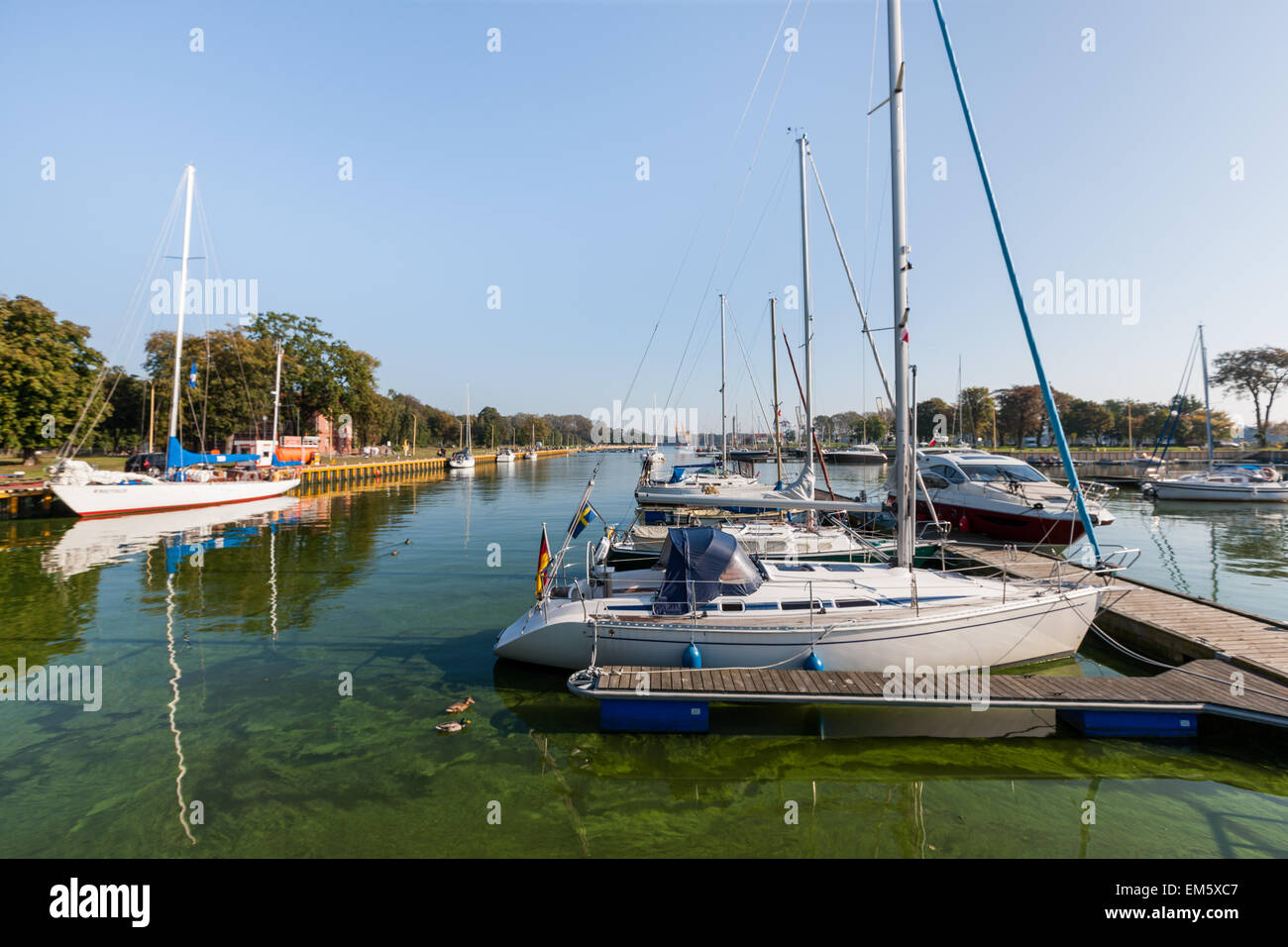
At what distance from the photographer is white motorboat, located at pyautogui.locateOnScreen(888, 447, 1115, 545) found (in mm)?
21750

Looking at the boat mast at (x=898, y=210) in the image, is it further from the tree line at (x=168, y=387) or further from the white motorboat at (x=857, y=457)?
the white motorboat at (x=857, y=457)

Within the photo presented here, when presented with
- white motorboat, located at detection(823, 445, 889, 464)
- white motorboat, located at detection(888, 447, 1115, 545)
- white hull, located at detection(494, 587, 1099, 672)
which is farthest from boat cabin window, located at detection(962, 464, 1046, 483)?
white motorboat, located at detection(823, 445, 889, 464)

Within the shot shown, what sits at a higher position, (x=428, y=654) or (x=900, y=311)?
(x=900, y=311)

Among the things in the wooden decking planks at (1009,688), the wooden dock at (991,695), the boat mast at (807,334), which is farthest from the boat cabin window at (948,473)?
the wooden dock at (991,695)

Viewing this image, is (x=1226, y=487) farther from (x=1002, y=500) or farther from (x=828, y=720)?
(x=828, y=720)

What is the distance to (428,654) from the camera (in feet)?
40.1

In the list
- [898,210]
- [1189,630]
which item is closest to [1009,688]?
[1189,630]

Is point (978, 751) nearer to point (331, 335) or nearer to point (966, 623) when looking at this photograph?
point (966, 623)

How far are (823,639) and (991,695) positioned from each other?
246cm

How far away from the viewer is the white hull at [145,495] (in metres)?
29.8

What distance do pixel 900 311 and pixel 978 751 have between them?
301 inches

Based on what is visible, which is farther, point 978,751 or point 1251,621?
point 1251,621

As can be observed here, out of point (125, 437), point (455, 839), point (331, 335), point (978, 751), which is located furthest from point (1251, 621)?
point (125, 437)

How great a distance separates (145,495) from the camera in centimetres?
3195
